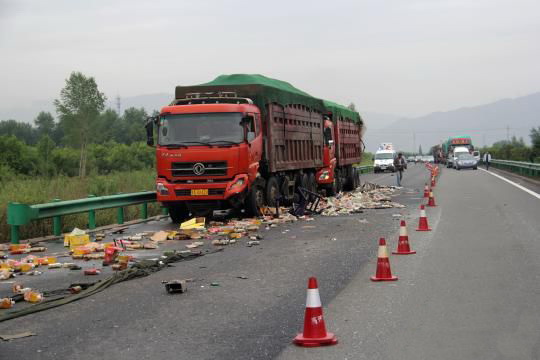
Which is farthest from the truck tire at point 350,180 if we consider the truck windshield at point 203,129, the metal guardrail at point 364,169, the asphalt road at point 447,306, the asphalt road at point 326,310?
the metal guardrail at point 364,169

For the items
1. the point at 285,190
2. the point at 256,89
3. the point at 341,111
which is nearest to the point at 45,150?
the point at 341,111

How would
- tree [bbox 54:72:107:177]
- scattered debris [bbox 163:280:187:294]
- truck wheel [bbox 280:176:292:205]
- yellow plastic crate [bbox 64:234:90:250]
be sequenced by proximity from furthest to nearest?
1. tree [bbox 54:72:107:177]
2. truck wheel [bbox 280:176:292:205]
3. yellow plastic crate [bbox 64:234:90:250]
4. scattered debris [bbox 163:280:187:294]

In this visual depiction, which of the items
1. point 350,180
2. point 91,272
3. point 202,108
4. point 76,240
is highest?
point 202,108

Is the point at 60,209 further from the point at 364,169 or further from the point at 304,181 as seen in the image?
the point at 364,169

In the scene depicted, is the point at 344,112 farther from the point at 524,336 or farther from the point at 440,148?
the point at 440,148

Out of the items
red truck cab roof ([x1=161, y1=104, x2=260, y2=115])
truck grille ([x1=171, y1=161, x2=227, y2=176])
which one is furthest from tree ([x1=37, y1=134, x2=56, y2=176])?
truck grille ([x1=171, y1=161, x2=227, y2=176])

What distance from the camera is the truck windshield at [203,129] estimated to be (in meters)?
18.1

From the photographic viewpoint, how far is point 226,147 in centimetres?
1797

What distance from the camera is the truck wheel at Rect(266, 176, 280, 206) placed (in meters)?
20.2

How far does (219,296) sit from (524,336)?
134 inches

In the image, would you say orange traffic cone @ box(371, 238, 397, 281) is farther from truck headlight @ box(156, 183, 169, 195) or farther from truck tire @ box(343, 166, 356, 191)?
truck tire @ box(343, 166, 356, 191)

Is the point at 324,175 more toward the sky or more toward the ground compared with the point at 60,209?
more toward the sky

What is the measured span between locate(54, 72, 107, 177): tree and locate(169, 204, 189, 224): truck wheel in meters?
114

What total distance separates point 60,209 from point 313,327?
10.6 m
